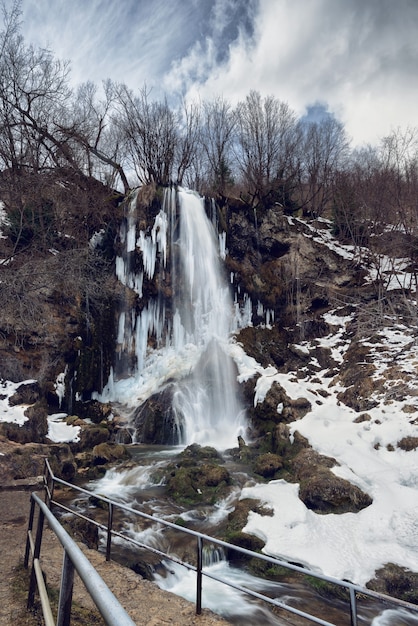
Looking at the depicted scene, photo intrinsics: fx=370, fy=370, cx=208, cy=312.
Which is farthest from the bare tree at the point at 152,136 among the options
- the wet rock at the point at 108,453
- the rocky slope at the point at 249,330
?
the wet rock at the point at 108,453

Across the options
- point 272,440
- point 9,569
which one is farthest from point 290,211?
point 9,569

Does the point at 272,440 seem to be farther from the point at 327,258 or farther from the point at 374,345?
the point at 327,258

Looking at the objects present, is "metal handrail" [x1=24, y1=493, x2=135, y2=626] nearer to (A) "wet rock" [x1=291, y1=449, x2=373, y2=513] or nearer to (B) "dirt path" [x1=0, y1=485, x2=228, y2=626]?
(B) "dirt path" [x1=0, y1=485, x2=228, y2=626]

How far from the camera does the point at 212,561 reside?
688cm

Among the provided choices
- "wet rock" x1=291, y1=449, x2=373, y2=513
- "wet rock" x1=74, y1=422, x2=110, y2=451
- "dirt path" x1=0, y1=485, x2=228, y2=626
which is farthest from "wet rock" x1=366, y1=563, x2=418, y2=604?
"wet rock" x1=74, y1=422, x2=110, y2=451

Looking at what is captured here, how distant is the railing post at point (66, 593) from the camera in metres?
1.40

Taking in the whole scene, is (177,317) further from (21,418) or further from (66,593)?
(66,593)

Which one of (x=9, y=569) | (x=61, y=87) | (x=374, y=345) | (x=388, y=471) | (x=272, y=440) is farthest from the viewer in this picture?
(x=374, y=345)

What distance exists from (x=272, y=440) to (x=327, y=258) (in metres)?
13.9

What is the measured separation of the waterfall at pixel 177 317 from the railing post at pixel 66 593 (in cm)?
1483

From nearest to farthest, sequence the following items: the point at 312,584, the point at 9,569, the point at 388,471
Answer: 1. the point at 9,569
2. the point at 312,584
3. the point at 388,471

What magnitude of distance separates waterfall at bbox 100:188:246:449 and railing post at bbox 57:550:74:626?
584 inches

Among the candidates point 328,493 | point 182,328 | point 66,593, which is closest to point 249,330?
point 182,328

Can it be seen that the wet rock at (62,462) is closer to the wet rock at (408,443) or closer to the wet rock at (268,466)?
the wet rock at (268,466)
